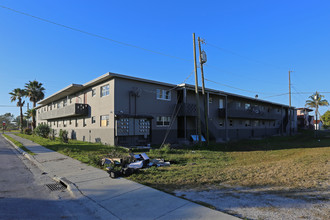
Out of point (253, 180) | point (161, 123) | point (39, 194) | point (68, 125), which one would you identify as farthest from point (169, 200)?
point (68, 125)

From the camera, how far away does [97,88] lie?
2114 centimetres

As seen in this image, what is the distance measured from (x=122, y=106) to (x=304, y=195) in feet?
51.1

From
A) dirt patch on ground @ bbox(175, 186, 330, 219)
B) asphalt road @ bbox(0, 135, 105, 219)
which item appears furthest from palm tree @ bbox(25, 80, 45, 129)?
dirt patch on ground @ bbox(175, 186, 330, 219)

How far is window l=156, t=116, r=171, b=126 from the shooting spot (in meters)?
21.1

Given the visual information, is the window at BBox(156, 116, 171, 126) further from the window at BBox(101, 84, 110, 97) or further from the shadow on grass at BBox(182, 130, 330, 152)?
the window at BBox(101, 84, 110, 97)

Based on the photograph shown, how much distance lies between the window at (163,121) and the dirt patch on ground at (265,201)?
15.5 m

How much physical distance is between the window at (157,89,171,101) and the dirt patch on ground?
16.3 m

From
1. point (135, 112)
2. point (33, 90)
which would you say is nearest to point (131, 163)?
point (135, 112)

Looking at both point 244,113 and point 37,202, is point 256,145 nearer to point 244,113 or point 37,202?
point 244,113

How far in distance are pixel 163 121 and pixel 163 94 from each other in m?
2.89

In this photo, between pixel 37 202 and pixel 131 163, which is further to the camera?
pixel 131 163

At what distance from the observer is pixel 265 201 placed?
14.8 feet

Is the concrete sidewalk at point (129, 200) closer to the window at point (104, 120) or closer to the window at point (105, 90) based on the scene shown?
the window at point (104, 120)

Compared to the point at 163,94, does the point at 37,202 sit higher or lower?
lower
